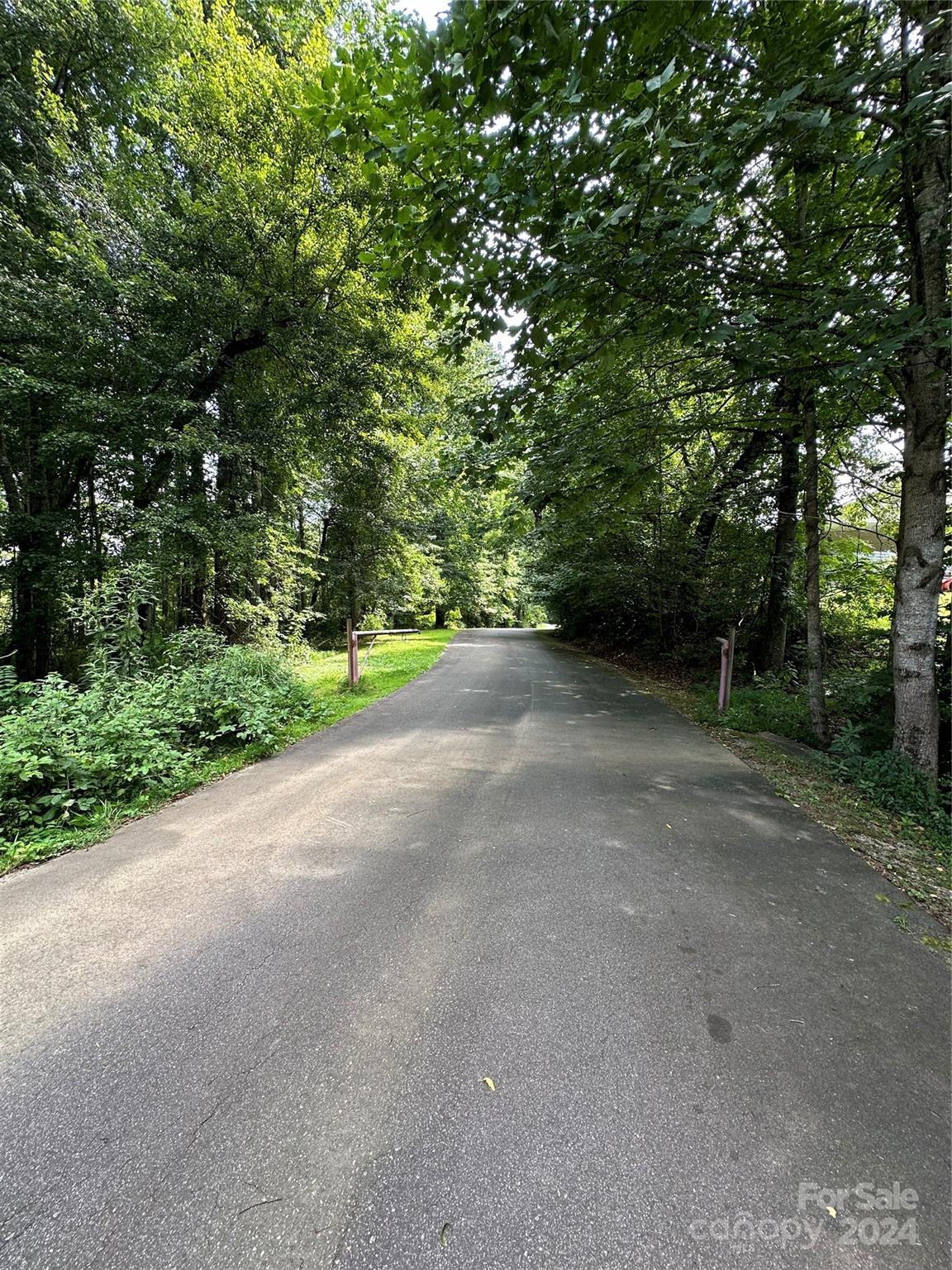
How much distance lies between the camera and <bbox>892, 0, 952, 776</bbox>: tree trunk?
145 inches

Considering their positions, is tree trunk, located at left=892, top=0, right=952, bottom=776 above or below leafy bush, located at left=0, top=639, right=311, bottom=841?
above

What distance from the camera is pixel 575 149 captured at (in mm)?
2910

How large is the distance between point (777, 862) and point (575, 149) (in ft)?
14.7

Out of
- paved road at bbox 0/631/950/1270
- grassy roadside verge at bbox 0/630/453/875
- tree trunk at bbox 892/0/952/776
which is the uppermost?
tree trunk at bbox 892/0/952/776

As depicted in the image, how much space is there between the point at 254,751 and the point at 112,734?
4.32ft

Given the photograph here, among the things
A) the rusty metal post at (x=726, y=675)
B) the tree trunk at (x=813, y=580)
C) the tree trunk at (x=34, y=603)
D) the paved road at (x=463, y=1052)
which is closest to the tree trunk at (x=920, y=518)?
the tree trunk at (x=813, y=580)

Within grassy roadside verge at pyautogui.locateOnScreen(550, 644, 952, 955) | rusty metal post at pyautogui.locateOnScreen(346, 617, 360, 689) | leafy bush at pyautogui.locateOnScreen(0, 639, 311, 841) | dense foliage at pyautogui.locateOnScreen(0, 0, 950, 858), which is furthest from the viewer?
rusty metal post at pyautogui.locateOnScreen(346, 617, 360, 689)

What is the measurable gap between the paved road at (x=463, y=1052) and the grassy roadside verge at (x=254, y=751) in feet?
0.61

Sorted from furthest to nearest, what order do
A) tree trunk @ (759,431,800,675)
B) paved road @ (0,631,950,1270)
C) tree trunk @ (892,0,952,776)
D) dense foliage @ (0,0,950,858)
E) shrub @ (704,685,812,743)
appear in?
tree trunk @ (759,431,800,675) → shrub @ (704,685,812,743) → tree trunk @ (892,0,952,776) → dense foliage @ (0,0,950,858) → paved road @ (0,631,950,1270)

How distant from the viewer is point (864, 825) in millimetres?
3586

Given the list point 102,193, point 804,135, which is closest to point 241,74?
point 102,193

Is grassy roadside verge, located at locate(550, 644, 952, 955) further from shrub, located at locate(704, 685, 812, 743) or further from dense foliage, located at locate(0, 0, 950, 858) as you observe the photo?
dense foliage, located at locate(0, 0, 950, 858)

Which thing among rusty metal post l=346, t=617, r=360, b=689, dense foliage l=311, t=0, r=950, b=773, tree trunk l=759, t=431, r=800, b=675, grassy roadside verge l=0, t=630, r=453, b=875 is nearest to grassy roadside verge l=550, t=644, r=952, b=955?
dense foliage l=311, t=0, r=950, b=773

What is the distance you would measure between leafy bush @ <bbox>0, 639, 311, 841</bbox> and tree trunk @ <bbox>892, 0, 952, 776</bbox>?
19.5 feet
